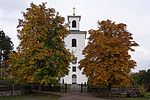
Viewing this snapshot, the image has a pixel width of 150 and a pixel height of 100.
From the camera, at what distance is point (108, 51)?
5025 cm

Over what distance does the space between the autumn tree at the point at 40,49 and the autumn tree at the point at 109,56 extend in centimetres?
367

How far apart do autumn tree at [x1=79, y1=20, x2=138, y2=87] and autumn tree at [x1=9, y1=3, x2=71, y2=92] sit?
367 centimetres

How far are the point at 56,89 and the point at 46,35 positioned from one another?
44.7 feet

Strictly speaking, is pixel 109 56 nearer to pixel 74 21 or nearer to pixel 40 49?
pixel 40 49

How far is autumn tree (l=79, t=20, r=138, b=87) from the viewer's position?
164ft

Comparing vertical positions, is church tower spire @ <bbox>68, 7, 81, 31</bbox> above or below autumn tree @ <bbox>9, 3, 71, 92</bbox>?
above

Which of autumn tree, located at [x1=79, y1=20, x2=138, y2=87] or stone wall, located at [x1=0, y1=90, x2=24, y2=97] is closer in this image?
stone wall, located at [x1=0, y1=90, x2=24, y2=97]

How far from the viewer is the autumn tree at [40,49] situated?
46.9 metres

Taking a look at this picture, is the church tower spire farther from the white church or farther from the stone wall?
the stone wall

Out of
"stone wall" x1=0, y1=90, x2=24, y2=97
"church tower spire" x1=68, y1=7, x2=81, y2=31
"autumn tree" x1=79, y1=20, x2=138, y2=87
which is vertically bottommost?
"stone wall" x1=0, y1=90, x2=24, y2=97

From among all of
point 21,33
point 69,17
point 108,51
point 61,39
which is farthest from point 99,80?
point 69,17

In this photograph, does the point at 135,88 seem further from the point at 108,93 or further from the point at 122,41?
the point at 122,41

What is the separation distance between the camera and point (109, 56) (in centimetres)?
5112

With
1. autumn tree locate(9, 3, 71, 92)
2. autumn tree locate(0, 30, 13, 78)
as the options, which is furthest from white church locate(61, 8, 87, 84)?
autumn tree locate(9, 3, 71, 92)
